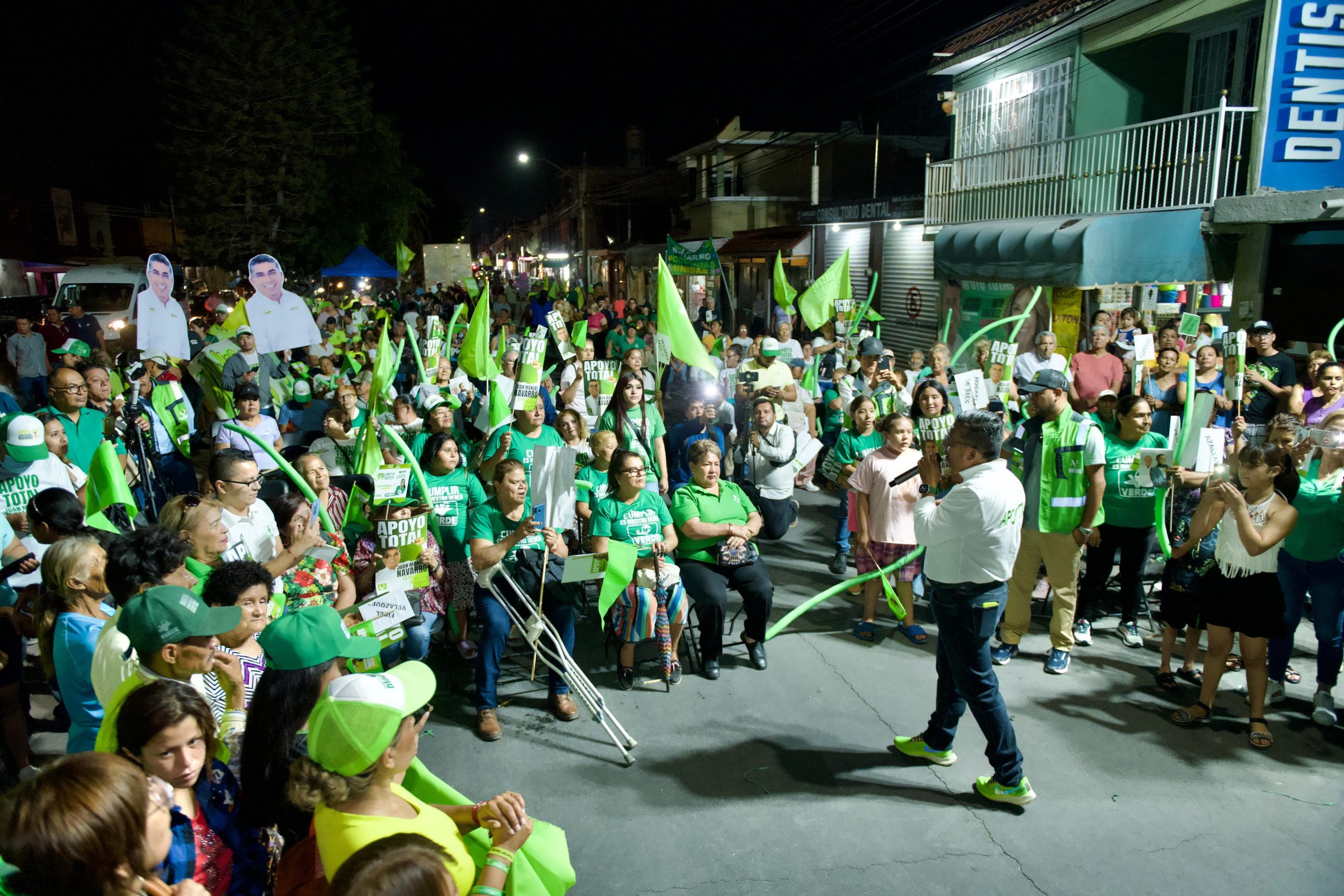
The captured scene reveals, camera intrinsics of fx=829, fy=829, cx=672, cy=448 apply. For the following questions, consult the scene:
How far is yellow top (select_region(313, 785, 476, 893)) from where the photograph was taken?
2.19 m

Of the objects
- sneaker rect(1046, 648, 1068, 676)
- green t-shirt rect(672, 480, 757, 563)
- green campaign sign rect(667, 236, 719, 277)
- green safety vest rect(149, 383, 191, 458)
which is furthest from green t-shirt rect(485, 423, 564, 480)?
green campaign sign rect(667, 236, 719, 277)

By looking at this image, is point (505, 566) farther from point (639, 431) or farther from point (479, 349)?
point (479, 349)

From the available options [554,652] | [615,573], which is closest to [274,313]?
[554,652]

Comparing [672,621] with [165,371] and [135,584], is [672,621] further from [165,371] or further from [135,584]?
[165,371]

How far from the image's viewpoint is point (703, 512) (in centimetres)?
588

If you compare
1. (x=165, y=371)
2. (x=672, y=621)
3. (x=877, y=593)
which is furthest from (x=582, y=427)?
(x=165, y=371)

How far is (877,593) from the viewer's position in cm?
657

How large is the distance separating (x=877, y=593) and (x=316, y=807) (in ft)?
16.4

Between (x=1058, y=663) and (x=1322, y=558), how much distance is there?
5.39 feet

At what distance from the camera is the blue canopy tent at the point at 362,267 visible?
23.2 metres

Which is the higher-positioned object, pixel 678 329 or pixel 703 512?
pixel 678 329

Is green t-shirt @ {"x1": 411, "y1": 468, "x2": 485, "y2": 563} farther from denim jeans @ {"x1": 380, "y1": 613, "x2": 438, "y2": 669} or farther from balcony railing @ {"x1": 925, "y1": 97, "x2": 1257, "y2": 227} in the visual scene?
balcony railing @ {"x1": 925, "y1": 97, "x2": 1257, "y2": 227}

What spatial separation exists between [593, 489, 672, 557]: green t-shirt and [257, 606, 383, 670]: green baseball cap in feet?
9.18

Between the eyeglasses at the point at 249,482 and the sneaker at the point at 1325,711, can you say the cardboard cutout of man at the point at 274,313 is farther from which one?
the sneaker at the point at 1325,711
